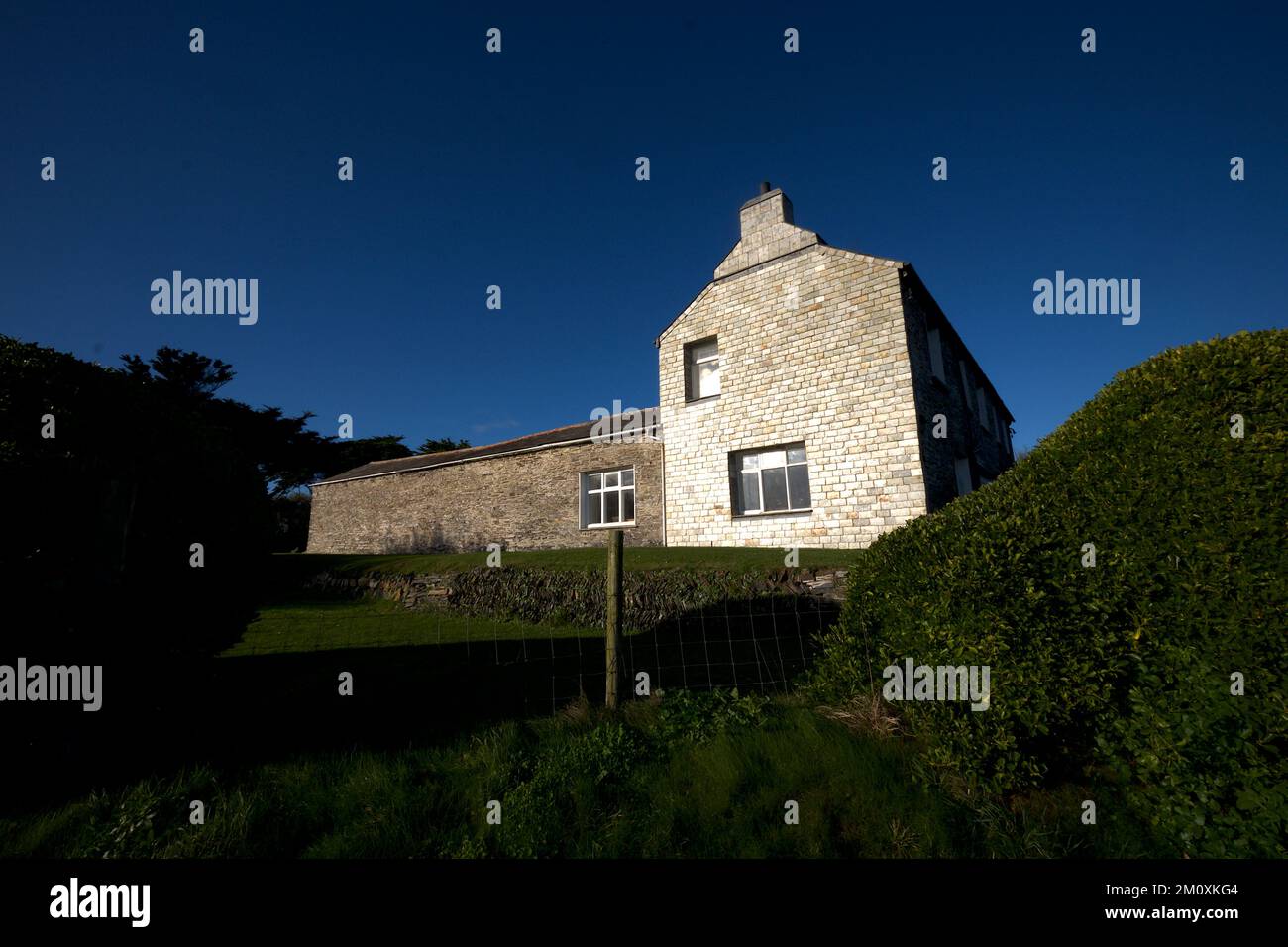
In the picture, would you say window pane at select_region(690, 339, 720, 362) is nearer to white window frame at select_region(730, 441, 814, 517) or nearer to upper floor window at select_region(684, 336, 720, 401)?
upper floor window at select_region(684, 336, 720, 401)

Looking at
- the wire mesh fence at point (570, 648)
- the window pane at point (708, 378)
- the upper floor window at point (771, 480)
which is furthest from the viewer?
the window pane at point (708, 378)

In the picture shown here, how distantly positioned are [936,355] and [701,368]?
21.1 feet

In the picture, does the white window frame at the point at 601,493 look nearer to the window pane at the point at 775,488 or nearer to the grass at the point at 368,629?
the window pane at the point at 775,488

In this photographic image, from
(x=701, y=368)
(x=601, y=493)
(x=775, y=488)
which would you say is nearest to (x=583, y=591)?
(x=775, y=488)

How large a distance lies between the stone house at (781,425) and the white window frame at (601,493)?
5 centimetres

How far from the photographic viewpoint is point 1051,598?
3.37 meters

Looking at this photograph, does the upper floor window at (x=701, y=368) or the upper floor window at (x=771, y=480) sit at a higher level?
the upper floor window at (x=701, y=368)

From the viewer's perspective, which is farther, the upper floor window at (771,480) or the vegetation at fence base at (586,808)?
the upper floor window at (771,480)

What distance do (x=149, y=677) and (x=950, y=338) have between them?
18419mm

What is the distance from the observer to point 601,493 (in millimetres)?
17406

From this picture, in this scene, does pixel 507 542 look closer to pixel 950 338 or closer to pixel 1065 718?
pixel 950 338

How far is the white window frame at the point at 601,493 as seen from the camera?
16688 mm

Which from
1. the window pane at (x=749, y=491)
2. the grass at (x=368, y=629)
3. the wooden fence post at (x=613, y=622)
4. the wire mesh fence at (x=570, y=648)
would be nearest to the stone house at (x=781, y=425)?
the window pane at (x=749, y=491)
